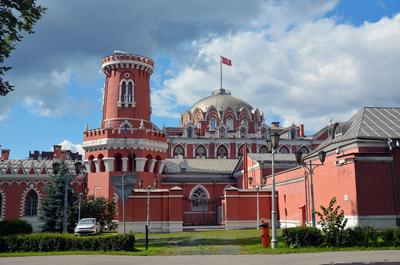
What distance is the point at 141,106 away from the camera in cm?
4428

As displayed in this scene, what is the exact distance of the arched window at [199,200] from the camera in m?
47.6

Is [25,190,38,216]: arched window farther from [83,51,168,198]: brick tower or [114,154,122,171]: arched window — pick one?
[114,154,122,171]: arched window

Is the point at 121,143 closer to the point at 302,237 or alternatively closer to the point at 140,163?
the point at 140,163

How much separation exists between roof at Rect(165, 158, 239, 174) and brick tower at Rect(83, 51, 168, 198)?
675 cm

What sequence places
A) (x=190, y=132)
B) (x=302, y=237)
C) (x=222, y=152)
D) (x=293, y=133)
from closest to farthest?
1. (x=302, y=237)
2. (x=222, y=152)
3. (x=190, y=132)
4. (x=293, y=133)

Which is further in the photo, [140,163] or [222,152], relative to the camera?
[222,152]

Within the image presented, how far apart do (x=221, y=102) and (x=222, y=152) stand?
35.5 ft

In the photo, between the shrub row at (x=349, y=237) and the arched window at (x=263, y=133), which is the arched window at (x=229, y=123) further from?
the shrub row at (x=349, y=237)

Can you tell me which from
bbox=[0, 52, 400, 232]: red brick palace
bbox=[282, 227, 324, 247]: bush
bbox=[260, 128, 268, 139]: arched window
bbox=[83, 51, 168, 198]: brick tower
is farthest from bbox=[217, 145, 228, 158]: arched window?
bbox=[282, 227, 324, 247]: bush

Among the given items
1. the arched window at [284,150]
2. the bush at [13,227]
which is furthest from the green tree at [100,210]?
the arched window at [284,150]

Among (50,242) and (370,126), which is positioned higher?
(370,126)

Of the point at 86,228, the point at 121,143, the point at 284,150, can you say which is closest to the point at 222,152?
the point at 284,150

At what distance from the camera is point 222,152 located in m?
66.5

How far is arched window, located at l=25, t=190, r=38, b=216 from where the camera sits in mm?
47106
